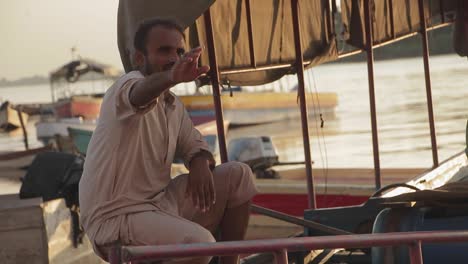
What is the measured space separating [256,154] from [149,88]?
986cm

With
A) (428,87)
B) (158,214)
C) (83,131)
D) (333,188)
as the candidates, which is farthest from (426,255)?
(83,131)

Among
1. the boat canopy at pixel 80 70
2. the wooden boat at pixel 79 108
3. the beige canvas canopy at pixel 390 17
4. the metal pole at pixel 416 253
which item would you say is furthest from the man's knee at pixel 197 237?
the wooden boat at pixel 79 108

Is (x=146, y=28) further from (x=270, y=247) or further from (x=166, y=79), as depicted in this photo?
(x=270, y=247)

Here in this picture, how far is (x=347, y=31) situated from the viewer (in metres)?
8.43

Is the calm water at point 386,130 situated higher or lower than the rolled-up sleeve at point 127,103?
lower

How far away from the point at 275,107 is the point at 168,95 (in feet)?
127

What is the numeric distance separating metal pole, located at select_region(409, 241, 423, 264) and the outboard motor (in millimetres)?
9921

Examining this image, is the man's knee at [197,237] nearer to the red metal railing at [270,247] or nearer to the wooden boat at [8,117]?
the red metal railing at [270,247]

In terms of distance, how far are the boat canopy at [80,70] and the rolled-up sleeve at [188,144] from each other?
109ft

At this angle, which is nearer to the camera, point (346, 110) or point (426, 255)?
point (426, 255)

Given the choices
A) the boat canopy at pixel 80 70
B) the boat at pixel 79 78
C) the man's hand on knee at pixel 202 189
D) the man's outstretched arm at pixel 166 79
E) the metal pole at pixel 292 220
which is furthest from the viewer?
the boat at pixel 79 78

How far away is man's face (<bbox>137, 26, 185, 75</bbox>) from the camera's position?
4074 mm

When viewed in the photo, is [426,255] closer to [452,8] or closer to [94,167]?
[94,167]

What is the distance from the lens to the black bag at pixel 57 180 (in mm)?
7395
